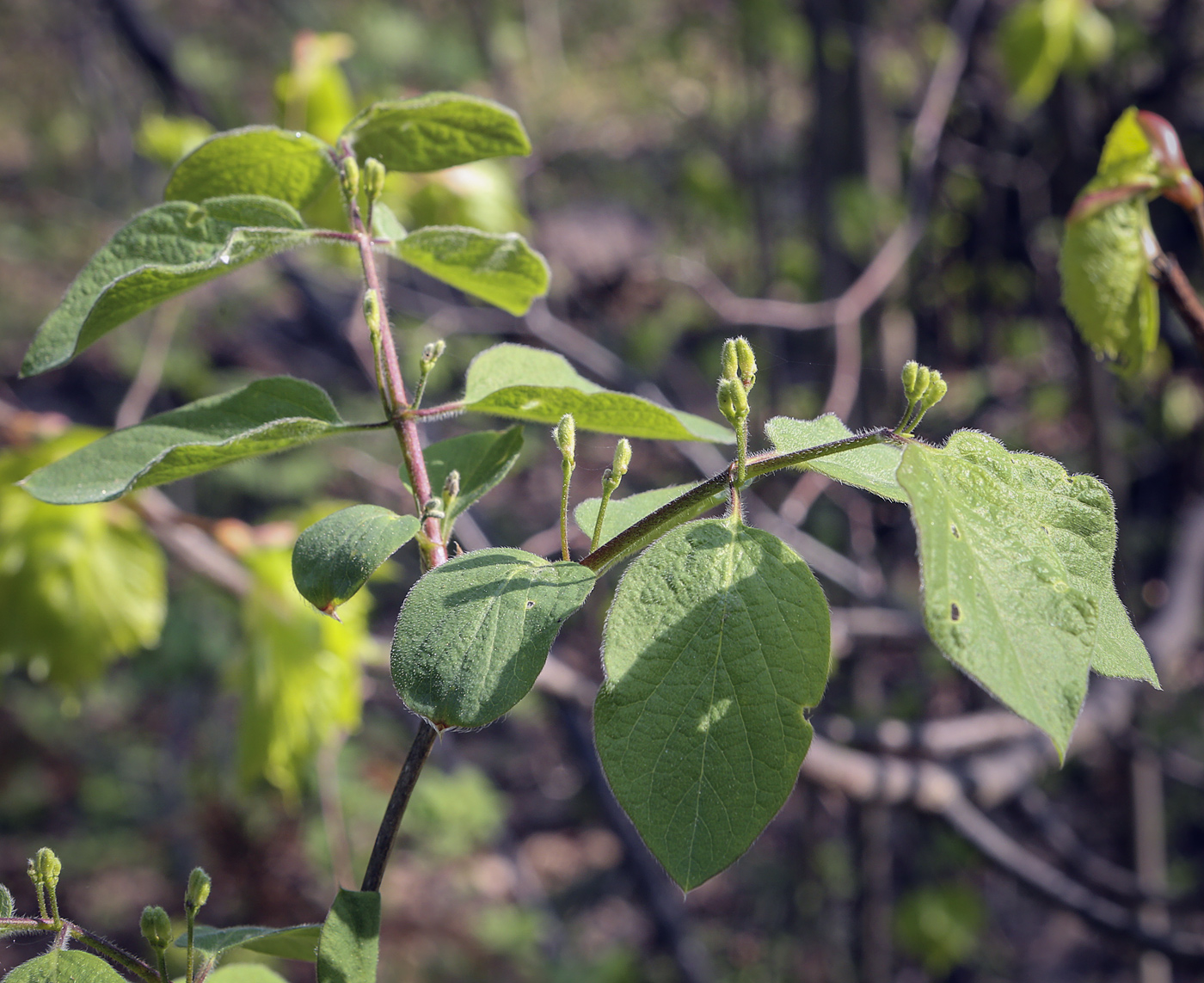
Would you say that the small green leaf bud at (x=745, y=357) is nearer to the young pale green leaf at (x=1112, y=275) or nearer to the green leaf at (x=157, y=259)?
the green leaf at (x=157, y=259)

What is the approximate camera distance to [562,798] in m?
3.33

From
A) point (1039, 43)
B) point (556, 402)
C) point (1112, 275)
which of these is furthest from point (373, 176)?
point (1039, 43)

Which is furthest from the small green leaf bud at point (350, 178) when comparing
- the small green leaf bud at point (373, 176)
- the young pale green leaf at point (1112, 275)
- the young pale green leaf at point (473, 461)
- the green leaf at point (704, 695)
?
the young pale green leaf at point (1112, 275)

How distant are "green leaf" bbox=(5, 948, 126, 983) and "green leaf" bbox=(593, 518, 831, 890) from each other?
0.19 m

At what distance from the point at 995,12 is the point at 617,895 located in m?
2.90

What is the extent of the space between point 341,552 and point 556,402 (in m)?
0.11

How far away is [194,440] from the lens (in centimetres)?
38

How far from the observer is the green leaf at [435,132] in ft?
1.39

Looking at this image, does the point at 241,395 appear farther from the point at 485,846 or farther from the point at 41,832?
the point at 41,832

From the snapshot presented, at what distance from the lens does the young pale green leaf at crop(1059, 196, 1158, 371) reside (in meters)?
0.56

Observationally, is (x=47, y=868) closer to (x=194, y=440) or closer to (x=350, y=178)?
(x=194, y=440)

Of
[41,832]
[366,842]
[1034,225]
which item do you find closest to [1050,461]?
[1034,225]

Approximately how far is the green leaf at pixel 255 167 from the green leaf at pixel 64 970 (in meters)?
0.32

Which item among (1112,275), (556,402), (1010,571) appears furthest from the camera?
(1112,275)
